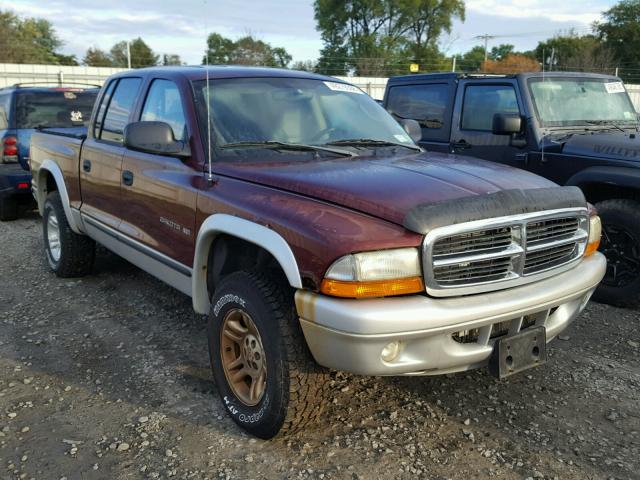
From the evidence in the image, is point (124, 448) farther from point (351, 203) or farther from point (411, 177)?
point (411, 177)

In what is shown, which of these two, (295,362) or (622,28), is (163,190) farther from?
(622,28)

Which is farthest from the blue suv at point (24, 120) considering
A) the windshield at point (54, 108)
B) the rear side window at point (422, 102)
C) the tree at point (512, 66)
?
the tree at point (512, 66)

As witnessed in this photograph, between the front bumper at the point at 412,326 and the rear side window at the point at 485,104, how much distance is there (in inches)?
129

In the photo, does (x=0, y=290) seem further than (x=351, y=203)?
Yes

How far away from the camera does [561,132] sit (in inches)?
210

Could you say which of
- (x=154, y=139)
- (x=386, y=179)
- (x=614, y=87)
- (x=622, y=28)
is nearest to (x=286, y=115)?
(x=154, y=139)

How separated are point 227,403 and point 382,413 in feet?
2.73

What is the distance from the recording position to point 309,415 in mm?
2783

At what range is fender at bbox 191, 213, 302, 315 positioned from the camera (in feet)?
8.24

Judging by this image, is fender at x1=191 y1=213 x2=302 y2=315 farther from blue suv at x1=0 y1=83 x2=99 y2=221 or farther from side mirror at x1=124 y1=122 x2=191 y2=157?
blue suv at x1=0 y1=83 x2=99 y2=221

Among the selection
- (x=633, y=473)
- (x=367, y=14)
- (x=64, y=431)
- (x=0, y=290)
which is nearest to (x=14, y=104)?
(x=0, y=290)

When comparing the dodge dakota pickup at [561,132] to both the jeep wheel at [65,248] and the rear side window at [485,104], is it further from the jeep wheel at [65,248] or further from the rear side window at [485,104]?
the jeep wheel at [65,248]

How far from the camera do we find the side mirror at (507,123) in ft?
16.9

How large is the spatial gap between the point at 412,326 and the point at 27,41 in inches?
2397
